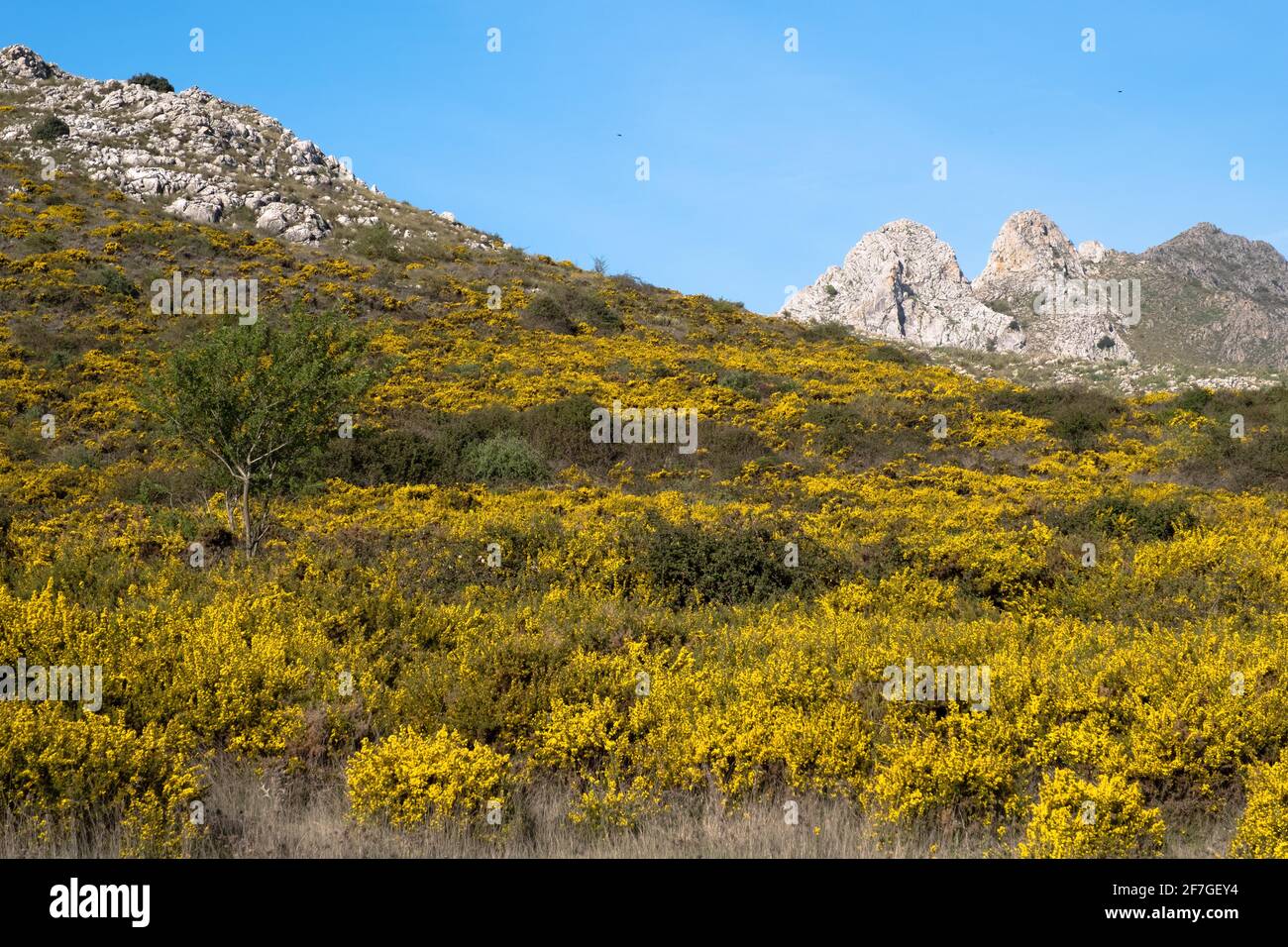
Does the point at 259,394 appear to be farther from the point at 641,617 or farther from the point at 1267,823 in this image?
the point at 1267,823

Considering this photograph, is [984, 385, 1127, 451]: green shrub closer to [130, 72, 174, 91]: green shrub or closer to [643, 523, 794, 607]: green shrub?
[643, 523, 794, 607]: green shrub

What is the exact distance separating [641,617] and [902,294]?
418 feet

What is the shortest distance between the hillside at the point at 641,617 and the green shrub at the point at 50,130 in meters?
22.2

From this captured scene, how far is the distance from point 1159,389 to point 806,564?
30685 millimetres

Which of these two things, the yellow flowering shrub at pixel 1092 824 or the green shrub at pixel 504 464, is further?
the green shrub at pixel 504 464

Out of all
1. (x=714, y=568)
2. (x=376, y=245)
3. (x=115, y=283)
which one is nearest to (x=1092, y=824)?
(x=714, y=568)

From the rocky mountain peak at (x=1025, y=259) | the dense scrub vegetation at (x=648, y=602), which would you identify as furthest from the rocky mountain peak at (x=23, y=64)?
the rocky mountain peak at (x=1025, y=259)

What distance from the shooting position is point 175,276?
34.8 meters

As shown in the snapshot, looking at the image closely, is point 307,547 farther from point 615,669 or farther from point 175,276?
point 175,276

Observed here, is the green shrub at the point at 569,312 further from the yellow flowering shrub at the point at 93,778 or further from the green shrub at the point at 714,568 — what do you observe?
the yellow flowering shrub at the point at 93,778

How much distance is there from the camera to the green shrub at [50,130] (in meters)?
48.1

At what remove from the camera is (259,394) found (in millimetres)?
14172

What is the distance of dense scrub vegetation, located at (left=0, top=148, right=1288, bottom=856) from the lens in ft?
18.5
